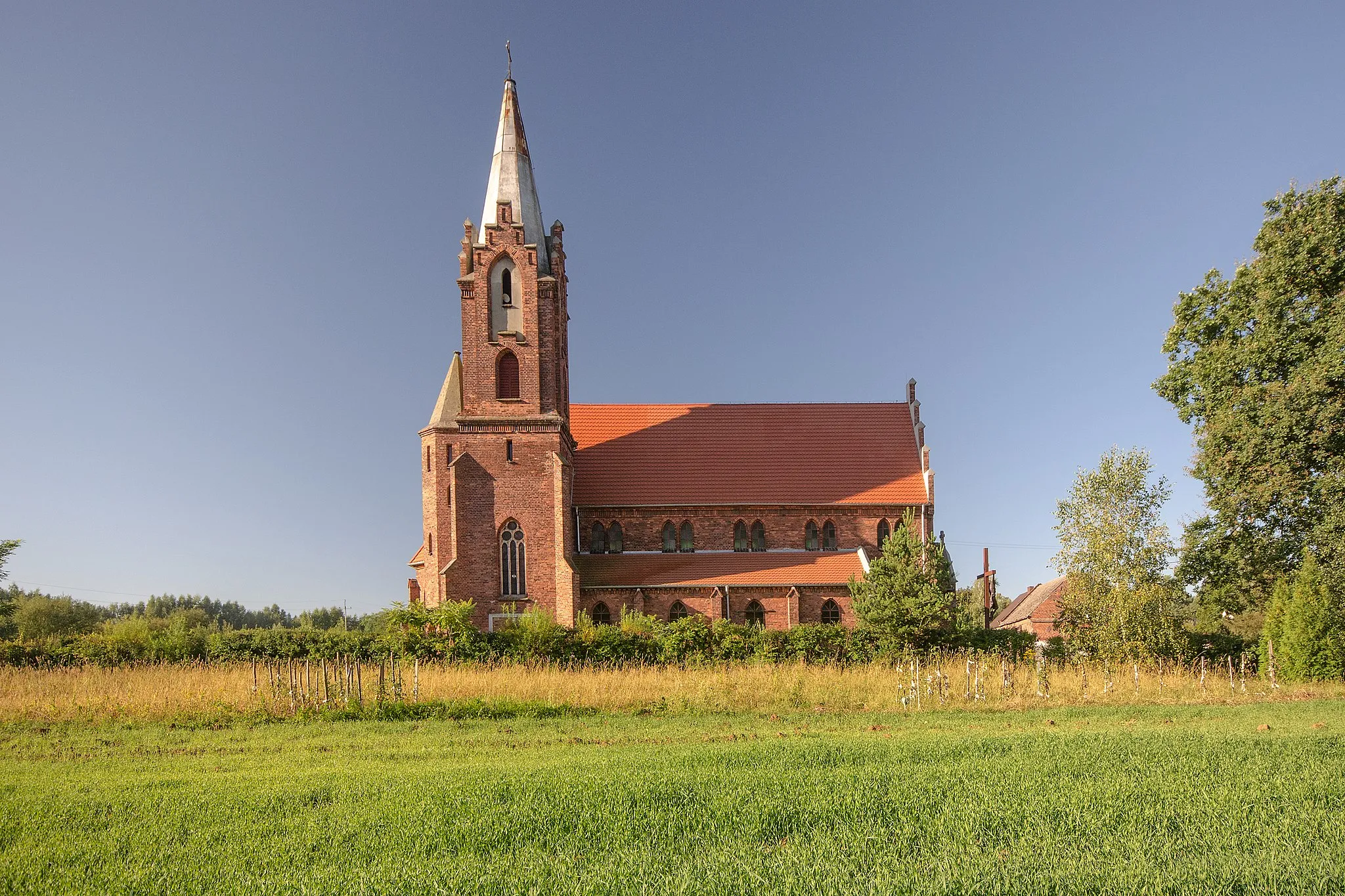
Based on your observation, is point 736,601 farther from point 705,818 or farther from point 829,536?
point 705,818

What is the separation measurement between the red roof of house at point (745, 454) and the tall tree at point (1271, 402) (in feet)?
39.3

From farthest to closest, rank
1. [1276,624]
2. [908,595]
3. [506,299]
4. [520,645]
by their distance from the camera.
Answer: [506,299]
[908,595]
[520,645]
[1276,624]

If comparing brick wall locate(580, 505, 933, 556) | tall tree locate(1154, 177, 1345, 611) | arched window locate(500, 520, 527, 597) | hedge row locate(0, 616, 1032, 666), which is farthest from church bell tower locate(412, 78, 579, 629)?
tall tree locate(1154, 177, 1345, 611)

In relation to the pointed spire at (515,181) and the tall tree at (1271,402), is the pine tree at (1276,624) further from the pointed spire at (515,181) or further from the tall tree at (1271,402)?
the pointed spire at (515,181)

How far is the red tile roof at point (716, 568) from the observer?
112ft

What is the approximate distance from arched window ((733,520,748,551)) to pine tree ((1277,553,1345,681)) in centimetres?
1931

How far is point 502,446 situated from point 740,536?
11.0m

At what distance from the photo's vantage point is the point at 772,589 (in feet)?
112

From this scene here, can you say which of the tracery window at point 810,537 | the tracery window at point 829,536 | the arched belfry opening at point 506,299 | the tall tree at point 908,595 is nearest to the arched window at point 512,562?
the arched belfry opening at point 506,299

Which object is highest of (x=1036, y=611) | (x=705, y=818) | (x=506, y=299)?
(x=506, y=299)

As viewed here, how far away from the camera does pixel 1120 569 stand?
86.0ft

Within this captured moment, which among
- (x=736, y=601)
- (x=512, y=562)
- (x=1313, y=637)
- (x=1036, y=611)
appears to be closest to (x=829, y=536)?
(x=736, y=601)

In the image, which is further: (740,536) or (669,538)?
(740,536)

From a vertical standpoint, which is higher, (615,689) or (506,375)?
(506,375)
